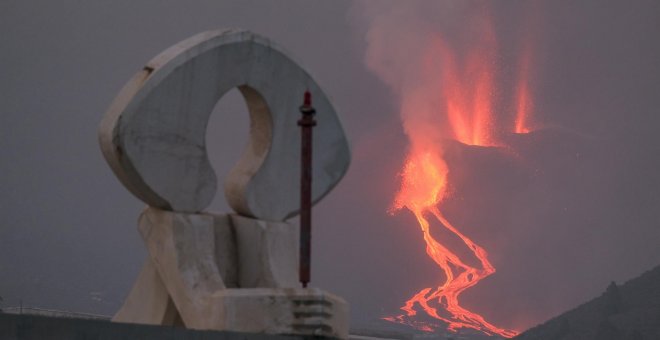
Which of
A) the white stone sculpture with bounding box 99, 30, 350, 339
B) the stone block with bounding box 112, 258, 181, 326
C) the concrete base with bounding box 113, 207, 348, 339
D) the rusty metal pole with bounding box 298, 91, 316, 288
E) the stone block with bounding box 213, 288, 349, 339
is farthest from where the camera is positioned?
the stone block with bounding box 112, 258, 181, 326

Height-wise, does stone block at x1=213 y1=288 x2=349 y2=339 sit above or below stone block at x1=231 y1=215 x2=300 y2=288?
below

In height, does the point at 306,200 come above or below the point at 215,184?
below

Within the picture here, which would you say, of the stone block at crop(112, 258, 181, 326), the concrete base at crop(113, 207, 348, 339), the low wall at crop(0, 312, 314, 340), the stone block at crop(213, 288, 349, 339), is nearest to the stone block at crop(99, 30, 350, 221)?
the concrete base at crop(113, 207, 348, 339)

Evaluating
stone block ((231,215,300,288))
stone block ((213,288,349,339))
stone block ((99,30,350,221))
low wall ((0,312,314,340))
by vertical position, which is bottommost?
low wall ((0,312,314,340))

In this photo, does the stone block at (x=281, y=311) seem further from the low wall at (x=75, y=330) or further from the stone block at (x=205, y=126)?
the low wall at (x=75, y=330)

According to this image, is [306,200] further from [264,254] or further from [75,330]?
[75,330]

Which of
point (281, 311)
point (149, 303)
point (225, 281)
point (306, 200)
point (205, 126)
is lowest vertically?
point (281, 311)

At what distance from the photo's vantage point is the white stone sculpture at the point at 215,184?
14539mm

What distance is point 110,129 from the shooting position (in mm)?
14625

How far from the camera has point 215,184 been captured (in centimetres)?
1590

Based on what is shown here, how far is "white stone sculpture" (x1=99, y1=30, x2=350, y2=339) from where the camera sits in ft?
47.7

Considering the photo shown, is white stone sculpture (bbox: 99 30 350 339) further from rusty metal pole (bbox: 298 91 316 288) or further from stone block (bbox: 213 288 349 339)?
rusty metal pole (bbox: 298 91 316 288)

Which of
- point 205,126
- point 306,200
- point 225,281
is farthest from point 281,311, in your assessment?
point 205,126

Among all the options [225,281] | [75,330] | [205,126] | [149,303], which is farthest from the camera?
[225,281]
